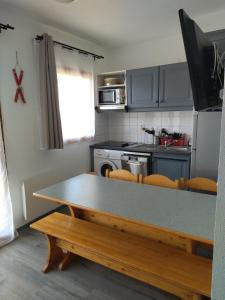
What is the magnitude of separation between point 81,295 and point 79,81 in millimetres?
2789

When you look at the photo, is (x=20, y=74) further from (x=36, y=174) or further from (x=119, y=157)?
(x=119, y=157)

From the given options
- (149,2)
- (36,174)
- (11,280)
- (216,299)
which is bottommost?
(11,280)

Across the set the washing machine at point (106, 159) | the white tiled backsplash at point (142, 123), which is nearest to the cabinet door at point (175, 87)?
the white tiled backsplash at point (142, 123)

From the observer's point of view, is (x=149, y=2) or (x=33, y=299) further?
(x=149, y=2)

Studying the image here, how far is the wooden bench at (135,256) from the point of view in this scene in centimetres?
136

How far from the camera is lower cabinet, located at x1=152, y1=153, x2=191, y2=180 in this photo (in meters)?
2.94

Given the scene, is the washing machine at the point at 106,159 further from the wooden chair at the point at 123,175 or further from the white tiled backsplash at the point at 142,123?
the wooden chair at the point at 123,175

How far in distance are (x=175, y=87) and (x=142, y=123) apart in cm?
93

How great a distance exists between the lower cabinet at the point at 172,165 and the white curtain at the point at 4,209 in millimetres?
1965

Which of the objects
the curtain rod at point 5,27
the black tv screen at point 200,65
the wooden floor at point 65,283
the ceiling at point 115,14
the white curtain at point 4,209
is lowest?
the wooden floor at point 65,283

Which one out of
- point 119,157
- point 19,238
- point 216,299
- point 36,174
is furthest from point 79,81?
point 216,299

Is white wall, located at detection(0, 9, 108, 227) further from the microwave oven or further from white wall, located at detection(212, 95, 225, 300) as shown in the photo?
white wall, located at detection(212, 95, 225, 300)

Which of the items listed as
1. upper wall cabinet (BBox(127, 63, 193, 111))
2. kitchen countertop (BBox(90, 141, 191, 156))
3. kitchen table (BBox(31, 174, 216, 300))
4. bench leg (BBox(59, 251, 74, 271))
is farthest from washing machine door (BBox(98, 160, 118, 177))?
bench leg (BBox(59, 251, 74, 271))

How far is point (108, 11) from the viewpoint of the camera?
2479 millimetres
